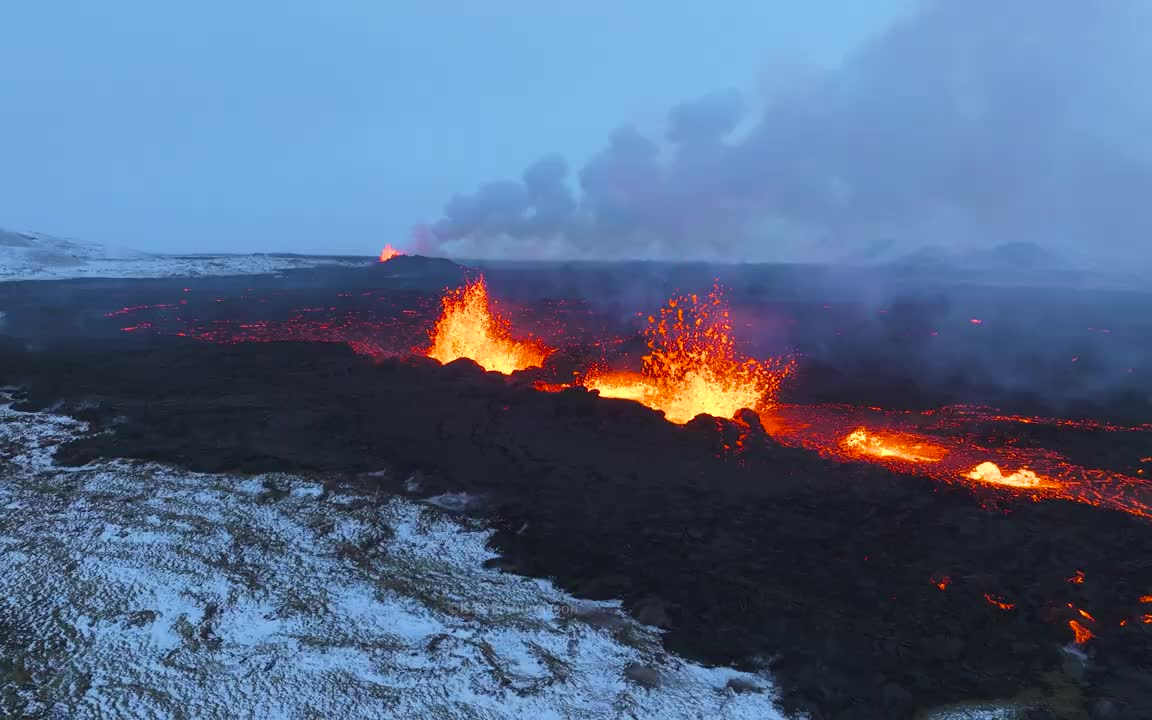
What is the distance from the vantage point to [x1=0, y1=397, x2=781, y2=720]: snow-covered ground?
384 inches

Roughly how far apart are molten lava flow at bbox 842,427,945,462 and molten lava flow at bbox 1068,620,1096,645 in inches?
335

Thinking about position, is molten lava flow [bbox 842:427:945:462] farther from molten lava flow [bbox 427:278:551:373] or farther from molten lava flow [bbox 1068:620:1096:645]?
molten lava flow [bbox 427:278:551:373]

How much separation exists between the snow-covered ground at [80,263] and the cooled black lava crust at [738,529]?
10465 cm

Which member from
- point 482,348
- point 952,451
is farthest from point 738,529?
point 482,348

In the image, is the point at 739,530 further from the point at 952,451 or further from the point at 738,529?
the point at 952,451

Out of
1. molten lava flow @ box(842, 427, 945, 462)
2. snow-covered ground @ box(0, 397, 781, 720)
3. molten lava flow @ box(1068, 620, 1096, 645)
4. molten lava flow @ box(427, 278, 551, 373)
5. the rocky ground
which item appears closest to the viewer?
snow-covered ground @ box(0, 397, 781, 720)

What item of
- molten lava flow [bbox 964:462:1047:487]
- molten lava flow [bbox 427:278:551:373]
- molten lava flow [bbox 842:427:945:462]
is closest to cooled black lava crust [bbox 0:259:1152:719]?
molten lava flow [bbox 964:462:1047:487]

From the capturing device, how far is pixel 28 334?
4562 cm

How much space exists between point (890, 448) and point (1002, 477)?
10.9 ft

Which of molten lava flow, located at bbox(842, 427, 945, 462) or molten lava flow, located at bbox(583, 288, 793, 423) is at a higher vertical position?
molten lava flow, located at bbox(583, 288, 793, 423)

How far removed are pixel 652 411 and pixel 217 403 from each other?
17667 mm

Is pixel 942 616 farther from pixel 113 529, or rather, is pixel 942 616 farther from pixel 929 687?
pixel 113 529

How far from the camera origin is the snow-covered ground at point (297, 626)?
9.75 meters

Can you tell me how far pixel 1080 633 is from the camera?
12.1 meters
